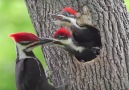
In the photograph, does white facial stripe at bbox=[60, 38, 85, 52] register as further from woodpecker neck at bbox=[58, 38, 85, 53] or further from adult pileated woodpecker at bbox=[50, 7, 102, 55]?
adult pileated woodpecker at bbox=[50, 7, 102, 55]

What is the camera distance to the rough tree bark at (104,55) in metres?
4.37

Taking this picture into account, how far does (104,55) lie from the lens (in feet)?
14.3

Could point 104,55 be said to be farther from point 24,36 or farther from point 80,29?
point 24,36

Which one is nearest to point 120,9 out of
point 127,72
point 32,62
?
point 127,72

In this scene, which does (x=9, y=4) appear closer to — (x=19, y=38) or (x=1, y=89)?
(x=1, y=89)

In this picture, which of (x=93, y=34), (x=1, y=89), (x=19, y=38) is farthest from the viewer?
(x=1, y=89)

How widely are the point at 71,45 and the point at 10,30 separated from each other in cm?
240

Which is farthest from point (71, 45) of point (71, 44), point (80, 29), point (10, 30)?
point (10, 30)

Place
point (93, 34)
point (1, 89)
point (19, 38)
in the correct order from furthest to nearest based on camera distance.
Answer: point (1, 89) < point (93, 34) < point (19, 38)

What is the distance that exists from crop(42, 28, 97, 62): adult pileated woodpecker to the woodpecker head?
0.08 meters

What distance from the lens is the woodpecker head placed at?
13.6 feet

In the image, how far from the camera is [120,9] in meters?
4.45

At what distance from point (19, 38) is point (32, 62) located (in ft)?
1.31

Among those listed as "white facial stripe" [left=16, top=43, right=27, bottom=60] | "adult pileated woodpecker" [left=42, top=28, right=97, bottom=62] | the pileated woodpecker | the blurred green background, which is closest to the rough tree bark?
"adult pileated woodpecker" [left=42, top=28, right=97, bottom=62]
